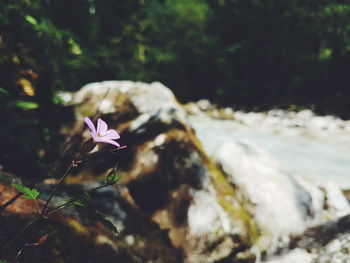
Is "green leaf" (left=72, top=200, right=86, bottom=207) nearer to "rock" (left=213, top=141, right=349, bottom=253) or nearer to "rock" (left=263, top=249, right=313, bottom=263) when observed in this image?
"rock" (left=263, top=249, right=313, bottom=263)

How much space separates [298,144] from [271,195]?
5.72m

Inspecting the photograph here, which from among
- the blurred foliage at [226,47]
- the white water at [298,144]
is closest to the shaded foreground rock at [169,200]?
the white water at [298,144]

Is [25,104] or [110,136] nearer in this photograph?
[110,136]

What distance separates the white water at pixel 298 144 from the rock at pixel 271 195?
214cm

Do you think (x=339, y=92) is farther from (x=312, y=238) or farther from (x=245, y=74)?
(x=312, y=238)

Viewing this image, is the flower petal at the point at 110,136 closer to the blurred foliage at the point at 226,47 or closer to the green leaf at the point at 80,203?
the green leaf at the point at 80,203

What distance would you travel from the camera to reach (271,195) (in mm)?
3402

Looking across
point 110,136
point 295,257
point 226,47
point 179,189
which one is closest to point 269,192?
point 295,257

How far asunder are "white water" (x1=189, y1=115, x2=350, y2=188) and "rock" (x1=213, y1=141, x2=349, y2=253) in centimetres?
214

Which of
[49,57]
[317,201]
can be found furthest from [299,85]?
[49,57]

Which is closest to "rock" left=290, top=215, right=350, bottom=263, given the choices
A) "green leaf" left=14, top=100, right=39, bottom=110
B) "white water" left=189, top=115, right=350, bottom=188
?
"green leaf" left=14, top=100, right=39, bottom=110

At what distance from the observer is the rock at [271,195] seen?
322 centimetres

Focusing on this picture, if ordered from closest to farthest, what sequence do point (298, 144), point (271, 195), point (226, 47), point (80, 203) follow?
point (80, 203)
point (271, 195)
point (298, 144)
point (226, 47)

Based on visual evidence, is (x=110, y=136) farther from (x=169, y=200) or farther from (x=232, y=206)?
(x=232, y=206)
